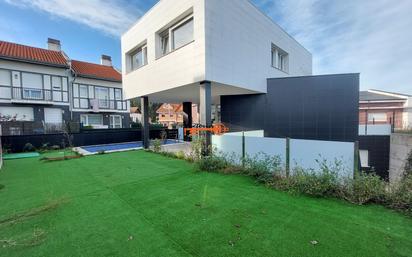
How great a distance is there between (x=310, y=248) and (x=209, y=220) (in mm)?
1449

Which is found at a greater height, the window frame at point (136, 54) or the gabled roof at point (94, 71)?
the gabled roof at point (94, 71)

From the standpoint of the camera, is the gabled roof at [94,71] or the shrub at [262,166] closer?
the shrub at [262,166]

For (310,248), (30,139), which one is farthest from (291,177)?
(30,139)

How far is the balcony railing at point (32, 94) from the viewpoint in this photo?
15477 mm

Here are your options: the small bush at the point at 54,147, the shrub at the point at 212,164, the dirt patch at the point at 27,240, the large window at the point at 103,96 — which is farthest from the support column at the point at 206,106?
the large window at the point at 103,96

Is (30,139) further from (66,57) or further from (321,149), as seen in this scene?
(321,149)

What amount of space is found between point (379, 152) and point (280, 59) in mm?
8149

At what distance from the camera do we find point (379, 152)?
37.6ft

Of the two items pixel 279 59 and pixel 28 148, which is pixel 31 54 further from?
pixel 279 59

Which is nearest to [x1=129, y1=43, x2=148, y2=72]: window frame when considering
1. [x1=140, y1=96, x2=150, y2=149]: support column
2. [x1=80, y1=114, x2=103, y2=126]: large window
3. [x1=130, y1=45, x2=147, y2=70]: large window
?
[x1=130, y1=45, x2=147, y2=70]: large window

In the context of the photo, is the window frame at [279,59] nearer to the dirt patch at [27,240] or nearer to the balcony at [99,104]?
the dirt patch at [27,240]

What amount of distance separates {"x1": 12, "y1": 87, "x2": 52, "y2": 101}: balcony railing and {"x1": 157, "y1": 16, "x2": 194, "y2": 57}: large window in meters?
13.8

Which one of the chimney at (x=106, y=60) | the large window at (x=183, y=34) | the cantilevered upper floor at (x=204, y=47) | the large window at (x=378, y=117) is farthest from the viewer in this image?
Answer: the chimney at (x=106, y=60)

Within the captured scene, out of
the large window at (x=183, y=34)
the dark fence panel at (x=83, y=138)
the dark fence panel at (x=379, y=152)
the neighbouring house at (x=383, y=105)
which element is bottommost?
the dark fence panel at (x=379, y=152)
